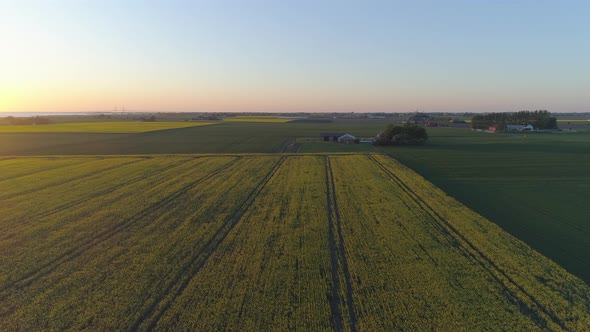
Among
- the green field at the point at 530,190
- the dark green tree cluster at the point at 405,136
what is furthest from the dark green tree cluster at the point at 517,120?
the green field at the point at 530,190

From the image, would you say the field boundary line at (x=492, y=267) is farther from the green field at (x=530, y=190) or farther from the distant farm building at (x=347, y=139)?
the distant farm building at (x=347, y=139)

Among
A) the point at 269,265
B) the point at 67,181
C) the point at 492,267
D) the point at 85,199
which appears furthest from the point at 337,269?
the point at 67,181

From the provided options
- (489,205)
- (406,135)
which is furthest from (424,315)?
(406,135)

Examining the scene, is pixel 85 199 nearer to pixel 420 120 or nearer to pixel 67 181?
pixel 67 181

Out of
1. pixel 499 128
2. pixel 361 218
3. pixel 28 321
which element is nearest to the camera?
pixel 28 321

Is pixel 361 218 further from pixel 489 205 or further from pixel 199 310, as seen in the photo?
pixel 199 310

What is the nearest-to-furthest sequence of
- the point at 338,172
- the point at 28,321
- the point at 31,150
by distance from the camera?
the point at 28,321 → the point at 338,172 → the point at 31,150
